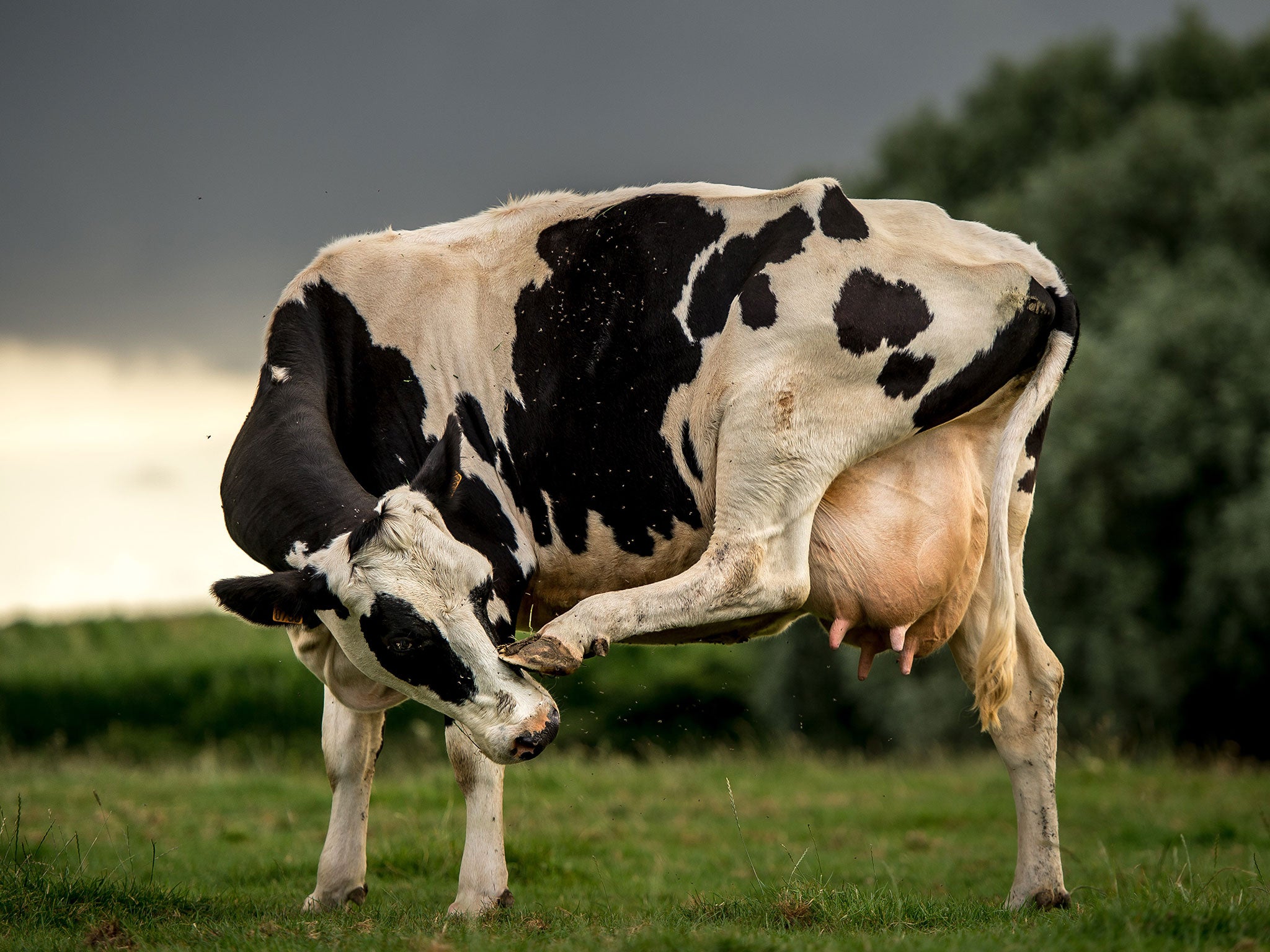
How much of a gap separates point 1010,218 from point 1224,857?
53.9ft

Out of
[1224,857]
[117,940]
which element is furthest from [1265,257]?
[117,940]

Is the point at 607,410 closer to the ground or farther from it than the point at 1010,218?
closer to the ground

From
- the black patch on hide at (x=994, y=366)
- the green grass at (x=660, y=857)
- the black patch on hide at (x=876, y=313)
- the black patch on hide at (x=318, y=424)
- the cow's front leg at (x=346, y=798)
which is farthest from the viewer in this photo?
the cow's front leg at (x=346, y=798)

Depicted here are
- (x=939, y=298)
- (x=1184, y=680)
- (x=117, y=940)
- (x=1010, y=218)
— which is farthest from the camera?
(x=1010, y=218)

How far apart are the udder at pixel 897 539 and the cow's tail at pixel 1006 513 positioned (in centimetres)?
16

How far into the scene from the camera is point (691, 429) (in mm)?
5594

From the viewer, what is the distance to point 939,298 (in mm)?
5633

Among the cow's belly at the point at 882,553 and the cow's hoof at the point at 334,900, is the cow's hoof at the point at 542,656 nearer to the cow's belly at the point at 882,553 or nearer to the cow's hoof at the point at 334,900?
the cow's belly at the point at 882,553

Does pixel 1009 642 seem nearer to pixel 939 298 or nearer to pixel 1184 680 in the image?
pixel 939 298

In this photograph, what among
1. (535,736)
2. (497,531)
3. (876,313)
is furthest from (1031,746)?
(497,531)

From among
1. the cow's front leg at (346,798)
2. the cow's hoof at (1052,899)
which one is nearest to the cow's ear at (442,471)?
the cow's front leg at (346,798)

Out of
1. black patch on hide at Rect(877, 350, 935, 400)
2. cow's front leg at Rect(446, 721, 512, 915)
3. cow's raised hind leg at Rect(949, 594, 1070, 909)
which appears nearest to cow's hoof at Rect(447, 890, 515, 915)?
cow's front leg at Rect(446, 721, 512, 915)

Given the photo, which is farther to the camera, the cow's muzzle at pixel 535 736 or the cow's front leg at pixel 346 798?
the cow's front leg at pixel 346 798

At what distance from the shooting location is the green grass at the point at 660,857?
439cm
